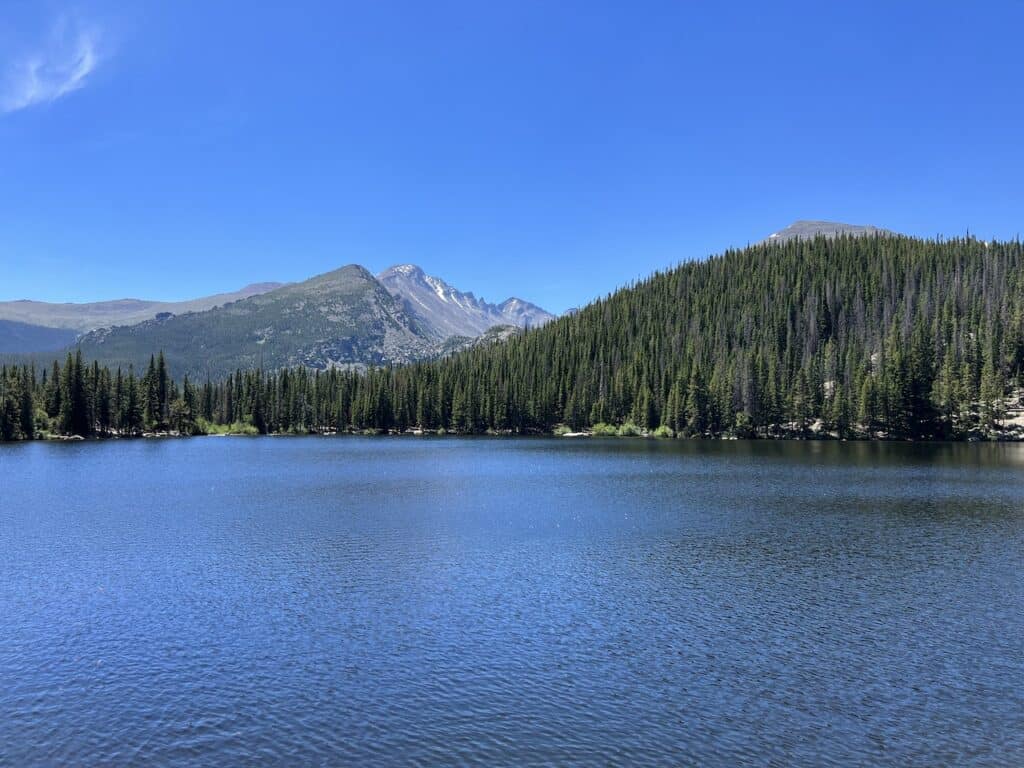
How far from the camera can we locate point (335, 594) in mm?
33375

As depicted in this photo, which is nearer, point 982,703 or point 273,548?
point 982,703

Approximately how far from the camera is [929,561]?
4016cm

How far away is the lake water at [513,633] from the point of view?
63.1ft

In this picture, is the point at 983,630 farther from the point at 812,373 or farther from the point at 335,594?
the point at 812,373

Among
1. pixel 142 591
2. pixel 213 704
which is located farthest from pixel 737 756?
pixel 142 591

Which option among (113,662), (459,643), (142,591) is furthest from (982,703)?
(142,591)

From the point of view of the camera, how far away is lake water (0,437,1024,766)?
19219 millimetres

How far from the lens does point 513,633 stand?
2770cm

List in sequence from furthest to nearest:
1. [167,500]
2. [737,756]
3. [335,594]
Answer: [167,500] → [335,594] → [737,756]

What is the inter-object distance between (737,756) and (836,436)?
165258 mm

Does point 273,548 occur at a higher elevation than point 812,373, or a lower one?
lower

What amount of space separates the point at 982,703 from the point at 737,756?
9.01 m

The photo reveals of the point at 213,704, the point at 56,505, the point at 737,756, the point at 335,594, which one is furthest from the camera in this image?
the point at 56,505

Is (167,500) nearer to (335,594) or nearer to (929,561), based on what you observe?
(335,594)
